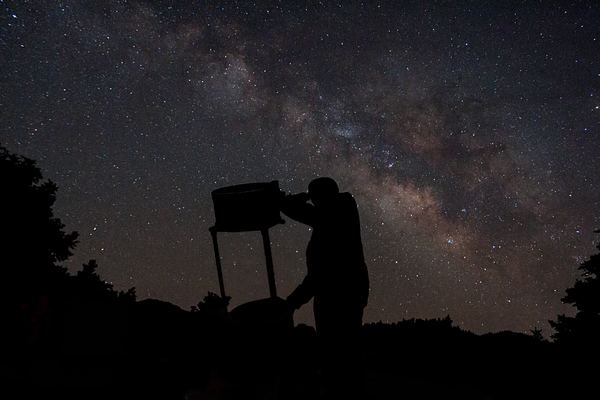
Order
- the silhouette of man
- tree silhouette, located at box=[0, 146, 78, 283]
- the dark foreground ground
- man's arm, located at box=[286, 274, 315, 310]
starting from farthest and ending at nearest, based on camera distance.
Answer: tree silhouette, located at box=[0, 146, 78, 283] < man's arm, located at box=[286, 274, 315, 310] < the silhouette of man < the dark foreground ground

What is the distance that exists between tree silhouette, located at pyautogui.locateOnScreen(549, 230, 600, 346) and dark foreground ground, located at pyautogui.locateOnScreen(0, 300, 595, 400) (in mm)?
1694

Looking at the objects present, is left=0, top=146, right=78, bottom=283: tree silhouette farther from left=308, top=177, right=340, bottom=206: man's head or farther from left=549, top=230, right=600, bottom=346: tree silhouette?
left=549, top=230, right=600, bottom=346: tree silhouette

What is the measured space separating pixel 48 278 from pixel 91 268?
5102mm

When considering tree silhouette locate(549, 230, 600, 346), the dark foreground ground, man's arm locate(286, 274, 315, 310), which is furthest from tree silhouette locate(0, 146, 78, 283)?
tree silhouette locate(549, 230, 600, 346)

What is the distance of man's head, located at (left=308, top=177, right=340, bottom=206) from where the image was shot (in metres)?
2.91

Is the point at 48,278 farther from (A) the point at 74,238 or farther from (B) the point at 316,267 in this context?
(B) the point at 316,267

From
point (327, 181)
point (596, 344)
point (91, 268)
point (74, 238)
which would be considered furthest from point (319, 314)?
point (91, 268)

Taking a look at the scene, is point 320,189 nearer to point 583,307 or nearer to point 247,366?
point 247,366

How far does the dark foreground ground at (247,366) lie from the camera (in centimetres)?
232

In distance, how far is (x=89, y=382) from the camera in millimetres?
4613

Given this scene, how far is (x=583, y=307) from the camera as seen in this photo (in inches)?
438

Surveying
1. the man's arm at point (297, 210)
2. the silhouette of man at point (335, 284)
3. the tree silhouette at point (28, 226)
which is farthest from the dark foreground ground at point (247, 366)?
the tree silhouette at point (28, 226)

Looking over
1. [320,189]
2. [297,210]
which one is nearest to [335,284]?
[297,210]

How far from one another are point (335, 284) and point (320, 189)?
0.86 m
